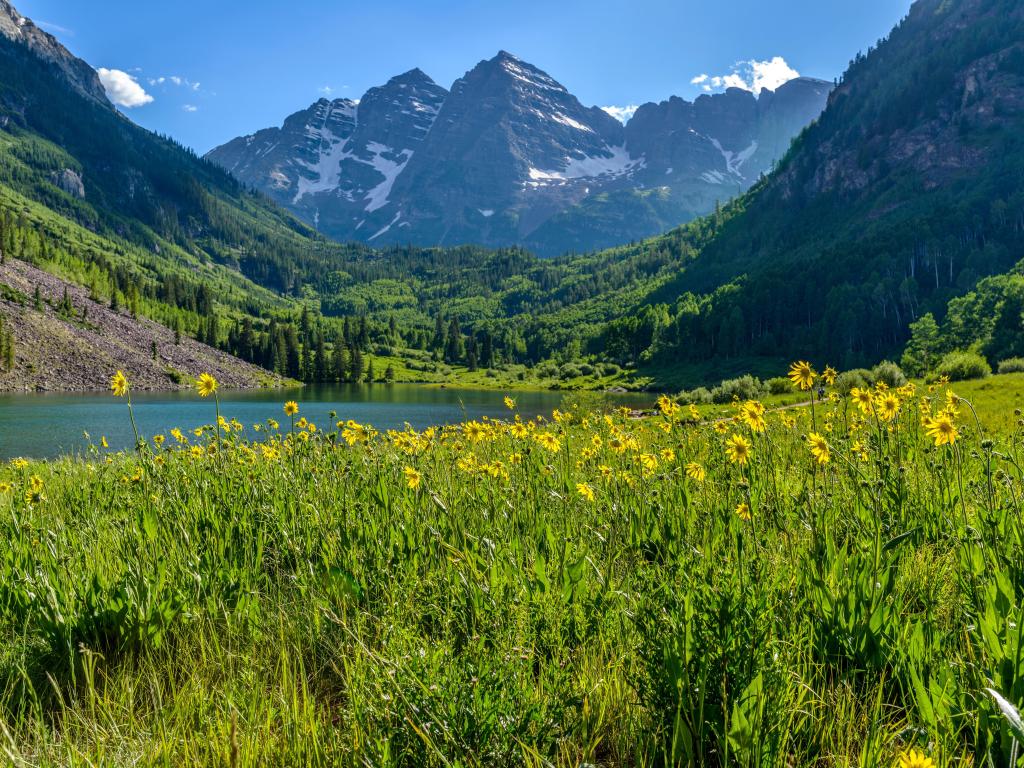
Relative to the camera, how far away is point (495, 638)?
2.48 m

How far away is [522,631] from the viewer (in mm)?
2520

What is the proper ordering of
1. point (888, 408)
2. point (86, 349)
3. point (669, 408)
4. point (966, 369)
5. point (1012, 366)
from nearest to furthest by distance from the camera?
point (888, 408)
point (669, 408)
point (966, 369)
point (1012, 366)
point (86, 349)

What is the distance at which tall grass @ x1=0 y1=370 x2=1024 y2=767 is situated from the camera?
2012 millimetres

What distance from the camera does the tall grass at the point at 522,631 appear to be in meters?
2.01

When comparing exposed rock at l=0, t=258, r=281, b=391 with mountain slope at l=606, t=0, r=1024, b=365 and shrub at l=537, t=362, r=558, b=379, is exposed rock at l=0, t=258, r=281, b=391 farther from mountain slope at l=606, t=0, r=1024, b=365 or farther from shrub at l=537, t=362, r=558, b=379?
mountain slope at l=606, t=0, r=1024, b=365

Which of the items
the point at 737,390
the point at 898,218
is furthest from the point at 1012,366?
the point at 898,218

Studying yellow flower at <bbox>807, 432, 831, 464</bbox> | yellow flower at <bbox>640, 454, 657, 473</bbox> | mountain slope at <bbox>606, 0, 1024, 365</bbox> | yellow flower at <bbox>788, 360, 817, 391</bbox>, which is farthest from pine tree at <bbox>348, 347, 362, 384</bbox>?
yellow flower at <bbox>807, 432, 831, 464</bbox>

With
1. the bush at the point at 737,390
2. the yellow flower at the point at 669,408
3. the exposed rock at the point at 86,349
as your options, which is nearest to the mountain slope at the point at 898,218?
the bush at the point at 737,390

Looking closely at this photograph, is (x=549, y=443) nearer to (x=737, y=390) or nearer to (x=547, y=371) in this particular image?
(x=737, y=390)

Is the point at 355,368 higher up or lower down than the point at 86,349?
lower down

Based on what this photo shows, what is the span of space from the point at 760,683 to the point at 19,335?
5255 inches

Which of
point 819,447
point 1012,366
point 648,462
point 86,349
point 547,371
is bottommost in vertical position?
point 648,462

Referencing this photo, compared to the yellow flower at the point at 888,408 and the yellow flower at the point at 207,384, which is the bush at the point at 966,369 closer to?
the yellow flower at the point at 888,408

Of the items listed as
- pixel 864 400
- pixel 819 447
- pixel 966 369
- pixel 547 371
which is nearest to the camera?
pixel 819 447
